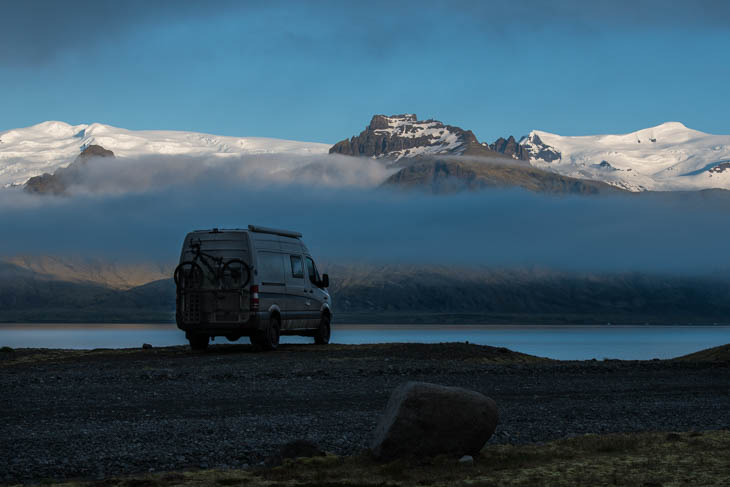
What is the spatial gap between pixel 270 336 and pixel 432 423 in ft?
66.3

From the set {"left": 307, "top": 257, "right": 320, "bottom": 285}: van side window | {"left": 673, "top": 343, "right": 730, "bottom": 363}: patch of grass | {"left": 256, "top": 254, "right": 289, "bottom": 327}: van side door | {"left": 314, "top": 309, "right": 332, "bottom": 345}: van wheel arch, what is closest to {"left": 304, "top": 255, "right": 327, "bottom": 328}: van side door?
{"left": 307, "top": 257, "right": 320, "bottom": 285}: van side window

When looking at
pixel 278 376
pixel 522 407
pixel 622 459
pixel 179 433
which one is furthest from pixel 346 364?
pixel 622 459

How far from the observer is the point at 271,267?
31.1 meters

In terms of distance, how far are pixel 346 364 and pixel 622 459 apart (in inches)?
605

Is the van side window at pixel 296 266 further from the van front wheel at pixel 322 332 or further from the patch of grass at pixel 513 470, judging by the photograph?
the patch of grass at pixel 513 470

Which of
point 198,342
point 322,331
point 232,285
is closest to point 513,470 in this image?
point 232,285

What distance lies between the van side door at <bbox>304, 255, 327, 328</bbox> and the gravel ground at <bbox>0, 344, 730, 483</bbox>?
7.96ft

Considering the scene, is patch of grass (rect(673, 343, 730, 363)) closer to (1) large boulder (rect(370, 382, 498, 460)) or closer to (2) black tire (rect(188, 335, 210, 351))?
(2) black tire (rect(188, 335, 210, 351))

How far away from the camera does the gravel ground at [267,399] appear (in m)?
12.7

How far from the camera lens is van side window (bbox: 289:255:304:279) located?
3256 centimetres

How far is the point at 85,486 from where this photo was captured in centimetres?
1006

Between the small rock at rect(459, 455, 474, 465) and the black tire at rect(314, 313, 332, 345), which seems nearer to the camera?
the small rock at rect(459, 455, 474, 465)

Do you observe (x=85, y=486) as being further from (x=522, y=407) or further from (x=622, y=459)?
(x=522, y=407)

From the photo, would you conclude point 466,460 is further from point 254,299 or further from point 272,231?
point 272,231
